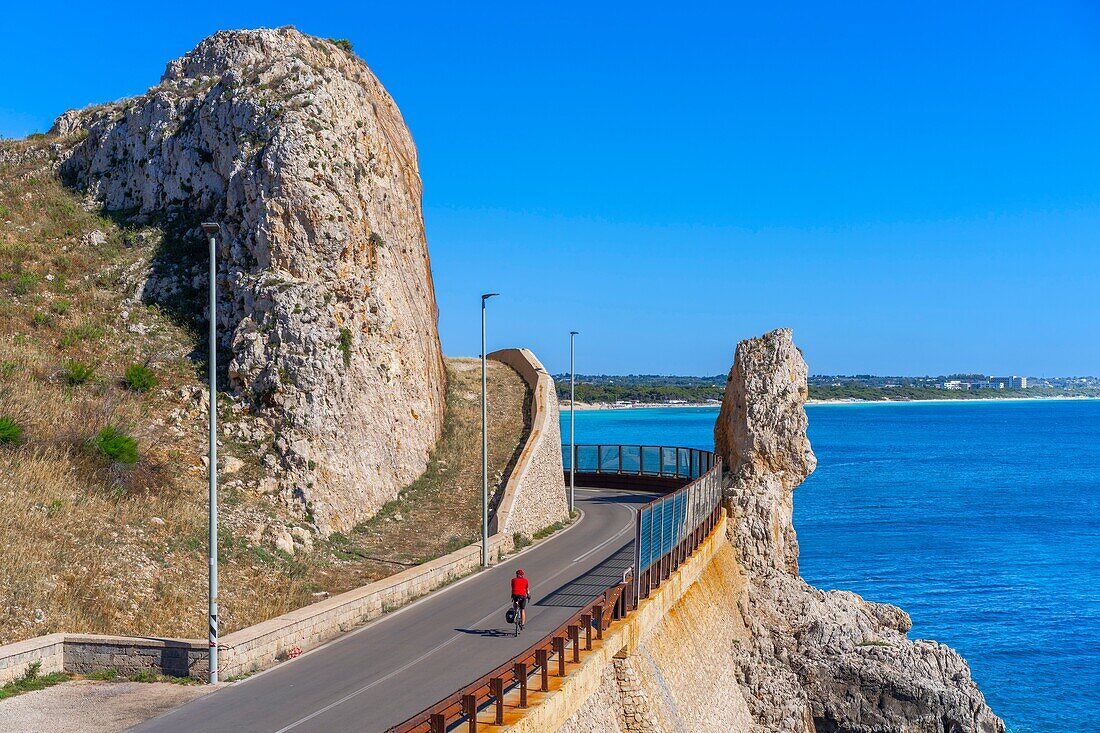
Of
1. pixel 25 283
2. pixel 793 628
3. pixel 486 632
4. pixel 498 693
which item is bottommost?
pixel 793 628

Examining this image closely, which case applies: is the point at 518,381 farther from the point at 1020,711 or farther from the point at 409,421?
the point at 1020,711

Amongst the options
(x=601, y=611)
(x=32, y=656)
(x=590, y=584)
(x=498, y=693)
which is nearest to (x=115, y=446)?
(x=32, y=656)

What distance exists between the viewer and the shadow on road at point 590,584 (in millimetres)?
21812

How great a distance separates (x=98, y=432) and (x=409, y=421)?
1105 cm

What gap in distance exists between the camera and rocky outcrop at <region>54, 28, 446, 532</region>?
91.4 ft

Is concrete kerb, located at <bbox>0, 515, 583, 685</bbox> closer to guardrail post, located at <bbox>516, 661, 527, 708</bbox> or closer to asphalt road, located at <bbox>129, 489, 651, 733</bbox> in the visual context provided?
asphalt road, located at <bbox>129, 489, 651, 733</bbox>

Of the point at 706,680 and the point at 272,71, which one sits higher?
the point at 272,71

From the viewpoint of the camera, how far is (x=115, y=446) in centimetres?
2312

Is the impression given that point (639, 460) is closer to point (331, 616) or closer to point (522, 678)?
point (331, 616)

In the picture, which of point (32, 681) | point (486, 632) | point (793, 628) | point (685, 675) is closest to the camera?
point (32, 681)

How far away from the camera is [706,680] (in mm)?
23375

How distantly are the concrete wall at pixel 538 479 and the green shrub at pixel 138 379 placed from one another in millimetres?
10779

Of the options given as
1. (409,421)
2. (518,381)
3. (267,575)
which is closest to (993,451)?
(518,381)

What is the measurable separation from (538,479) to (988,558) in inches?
1298
